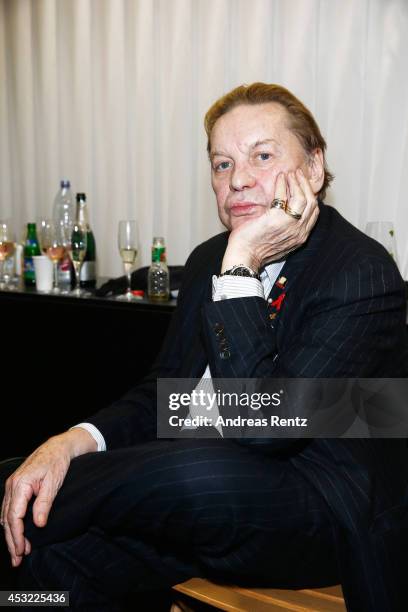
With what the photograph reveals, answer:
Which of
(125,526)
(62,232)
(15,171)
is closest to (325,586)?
(125,526)

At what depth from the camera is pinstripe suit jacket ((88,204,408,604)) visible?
1.08 m

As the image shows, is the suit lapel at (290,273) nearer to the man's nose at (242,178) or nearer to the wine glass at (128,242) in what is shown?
the man's nose at (242,178)

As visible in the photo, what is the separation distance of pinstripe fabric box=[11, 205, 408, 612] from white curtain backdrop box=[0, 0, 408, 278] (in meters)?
1.07

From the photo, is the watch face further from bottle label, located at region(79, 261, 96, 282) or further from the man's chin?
bottle label, located at region(79, 261, 96, 282)

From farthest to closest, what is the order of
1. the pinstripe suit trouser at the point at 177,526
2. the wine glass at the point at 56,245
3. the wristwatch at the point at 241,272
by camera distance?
the wine glass at the point at 56,245 → the wristwatch at the point at 241,272 → the pinstripe suit trouser at the point at 177,526

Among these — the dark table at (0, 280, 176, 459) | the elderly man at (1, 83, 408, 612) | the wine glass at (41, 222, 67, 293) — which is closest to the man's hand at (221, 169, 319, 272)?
the elderly man at (1, 83, 408, 612)

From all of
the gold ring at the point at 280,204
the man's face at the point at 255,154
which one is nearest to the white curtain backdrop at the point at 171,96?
the man's face at the point at 255,154

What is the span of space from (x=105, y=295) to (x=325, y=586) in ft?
4.73

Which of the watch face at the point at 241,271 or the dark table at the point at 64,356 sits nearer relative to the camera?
the watch face at the point at 241,271

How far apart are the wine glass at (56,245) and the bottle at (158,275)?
0.44 meters

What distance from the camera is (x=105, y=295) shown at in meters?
2.32

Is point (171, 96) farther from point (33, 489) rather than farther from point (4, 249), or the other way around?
point (33, 489)

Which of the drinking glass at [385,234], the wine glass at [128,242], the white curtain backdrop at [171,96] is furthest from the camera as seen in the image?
the wine glass at [128,242]

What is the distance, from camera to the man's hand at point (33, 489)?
1083 mm
